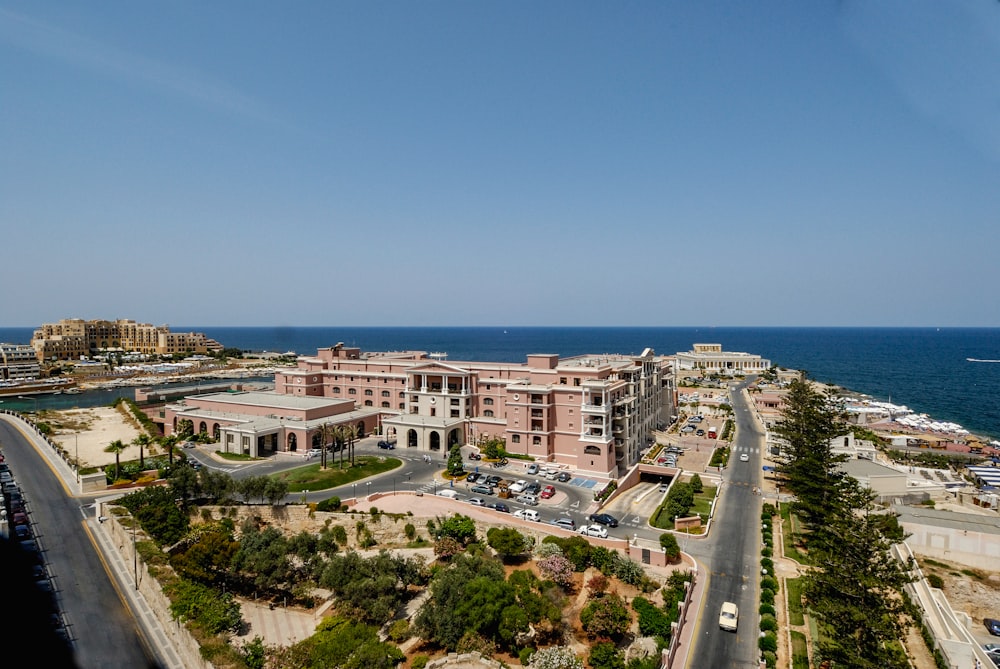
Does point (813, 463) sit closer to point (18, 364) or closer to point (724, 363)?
point (724, 363)

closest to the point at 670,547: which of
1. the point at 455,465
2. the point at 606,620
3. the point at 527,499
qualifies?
the point at 606,620

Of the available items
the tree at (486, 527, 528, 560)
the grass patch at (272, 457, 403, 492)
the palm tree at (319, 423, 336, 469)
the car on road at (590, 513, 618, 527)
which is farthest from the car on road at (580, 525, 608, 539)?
the palm tree at (319, 423, 336, 469)

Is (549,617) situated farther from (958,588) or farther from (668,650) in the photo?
(958,588)

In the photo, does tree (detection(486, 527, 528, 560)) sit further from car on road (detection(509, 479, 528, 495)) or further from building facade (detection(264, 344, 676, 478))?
building facade (detection(264, 344, 676, 478))

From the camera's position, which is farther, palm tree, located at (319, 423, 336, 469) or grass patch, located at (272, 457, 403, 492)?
palm tree, located at (319, 423, 336, 469)

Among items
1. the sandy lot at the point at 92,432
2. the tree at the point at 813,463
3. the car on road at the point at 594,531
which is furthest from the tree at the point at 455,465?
the sandy lot at the point at 92,432

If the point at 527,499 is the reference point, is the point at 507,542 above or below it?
above
